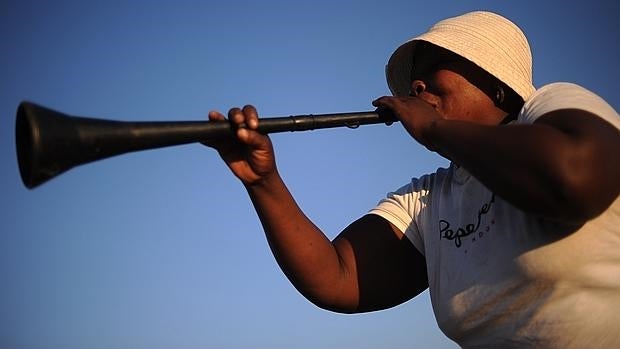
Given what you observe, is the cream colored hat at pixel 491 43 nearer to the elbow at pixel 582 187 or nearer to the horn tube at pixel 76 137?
the elbow at pixel 582 187

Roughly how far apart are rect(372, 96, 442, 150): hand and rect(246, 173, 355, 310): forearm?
27.1 inches

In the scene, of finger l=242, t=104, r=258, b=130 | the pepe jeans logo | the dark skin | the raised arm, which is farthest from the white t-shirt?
finger l=242, t=104, r=258, b=130

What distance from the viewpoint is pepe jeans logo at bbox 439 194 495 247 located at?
9.10 feet

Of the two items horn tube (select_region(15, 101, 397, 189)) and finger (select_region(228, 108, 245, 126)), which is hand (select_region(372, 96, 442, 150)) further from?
horn tube (select_region(15, 101, 397, 189))

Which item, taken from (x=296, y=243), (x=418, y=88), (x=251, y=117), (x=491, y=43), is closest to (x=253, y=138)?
(x=251, y=117)

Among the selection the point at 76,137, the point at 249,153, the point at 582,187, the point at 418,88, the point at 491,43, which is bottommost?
the point at 582,187

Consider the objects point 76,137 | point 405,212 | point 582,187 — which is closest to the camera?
point 582,187

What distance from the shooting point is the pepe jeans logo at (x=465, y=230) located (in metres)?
2.77

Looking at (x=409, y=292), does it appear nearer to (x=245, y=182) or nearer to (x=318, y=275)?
(x=318, y=275)

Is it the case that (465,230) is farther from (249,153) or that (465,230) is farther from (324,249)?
(249,153)

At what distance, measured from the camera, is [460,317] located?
276 cm

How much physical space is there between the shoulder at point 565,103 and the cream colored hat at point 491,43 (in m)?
0.33

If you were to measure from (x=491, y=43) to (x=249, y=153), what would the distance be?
1.32 metres

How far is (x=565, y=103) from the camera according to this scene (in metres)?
2.32
